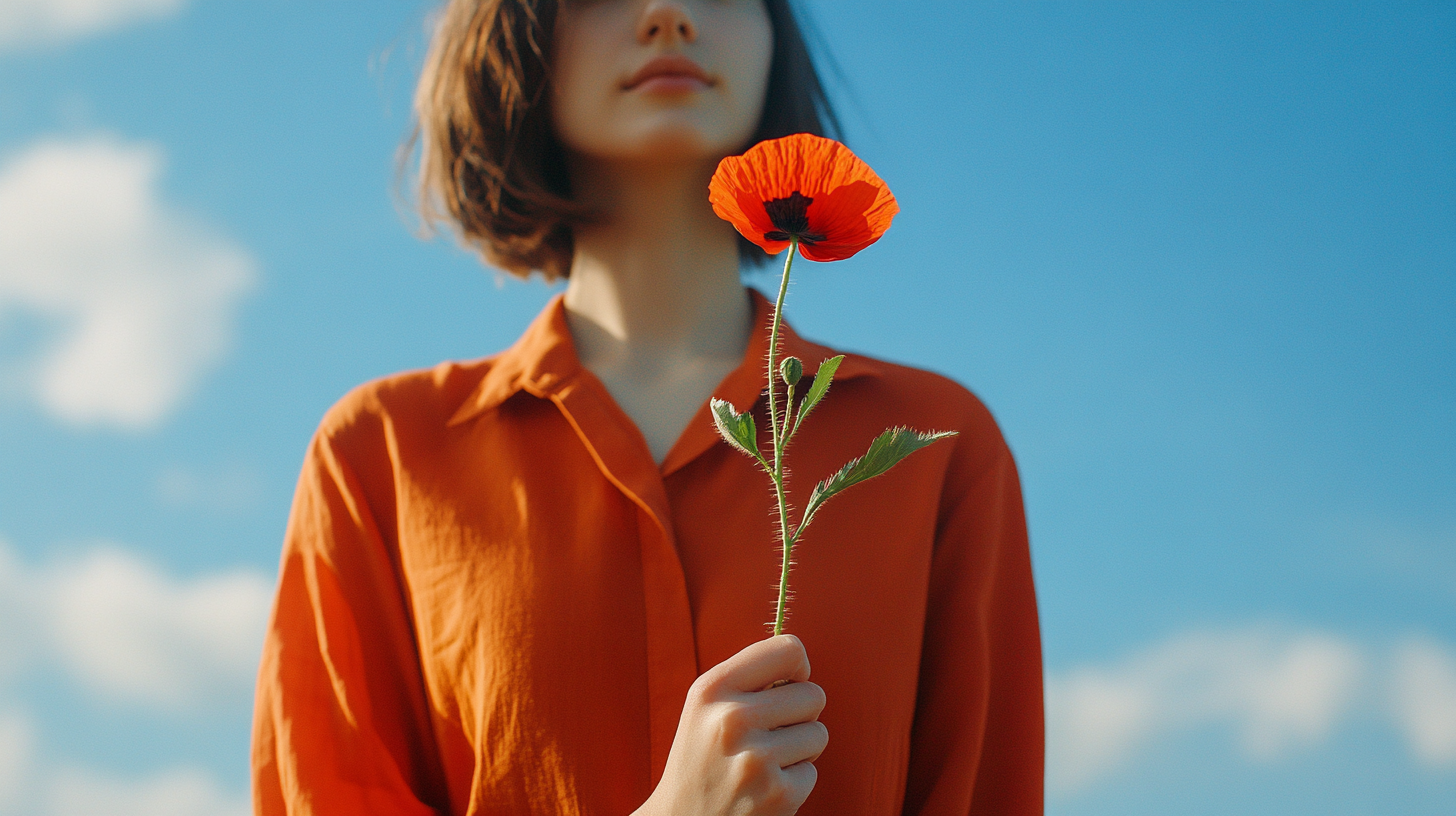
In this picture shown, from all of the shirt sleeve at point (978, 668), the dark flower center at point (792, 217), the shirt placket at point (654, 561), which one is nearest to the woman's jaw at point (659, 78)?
the shirt placket at point (654, 561)

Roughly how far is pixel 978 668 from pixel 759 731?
2.72 ft

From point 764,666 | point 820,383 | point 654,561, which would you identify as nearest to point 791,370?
point 820,383

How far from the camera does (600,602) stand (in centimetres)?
212

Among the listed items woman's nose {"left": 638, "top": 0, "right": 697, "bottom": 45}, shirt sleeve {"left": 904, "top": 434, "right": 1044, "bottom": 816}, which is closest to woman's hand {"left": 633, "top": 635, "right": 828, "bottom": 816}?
shirt sleeve {"left": 904, "top": 434, "right": 1044, "bottom": 816}

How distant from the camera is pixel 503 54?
256cm

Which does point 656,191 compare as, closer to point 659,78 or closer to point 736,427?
point 659,78

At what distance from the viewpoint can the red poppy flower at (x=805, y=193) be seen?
1344mm

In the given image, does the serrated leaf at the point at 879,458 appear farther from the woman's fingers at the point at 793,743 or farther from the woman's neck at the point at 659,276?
the woman's neck at the point at 659,276

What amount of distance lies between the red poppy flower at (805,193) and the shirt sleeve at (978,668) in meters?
1.11

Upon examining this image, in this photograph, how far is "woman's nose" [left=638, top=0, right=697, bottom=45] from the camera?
2.35m

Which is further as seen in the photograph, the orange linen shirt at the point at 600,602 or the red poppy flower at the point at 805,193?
the orange linen shirt at the point at 600,602

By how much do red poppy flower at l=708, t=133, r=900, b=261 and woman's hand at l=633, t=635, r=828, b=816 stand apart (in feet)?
1.63

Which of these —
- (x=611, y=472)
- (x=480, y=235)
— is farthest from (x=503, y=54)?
(x=611, y=472)

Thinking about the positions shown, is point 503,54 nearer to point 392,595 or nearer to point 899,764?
point 392,595
